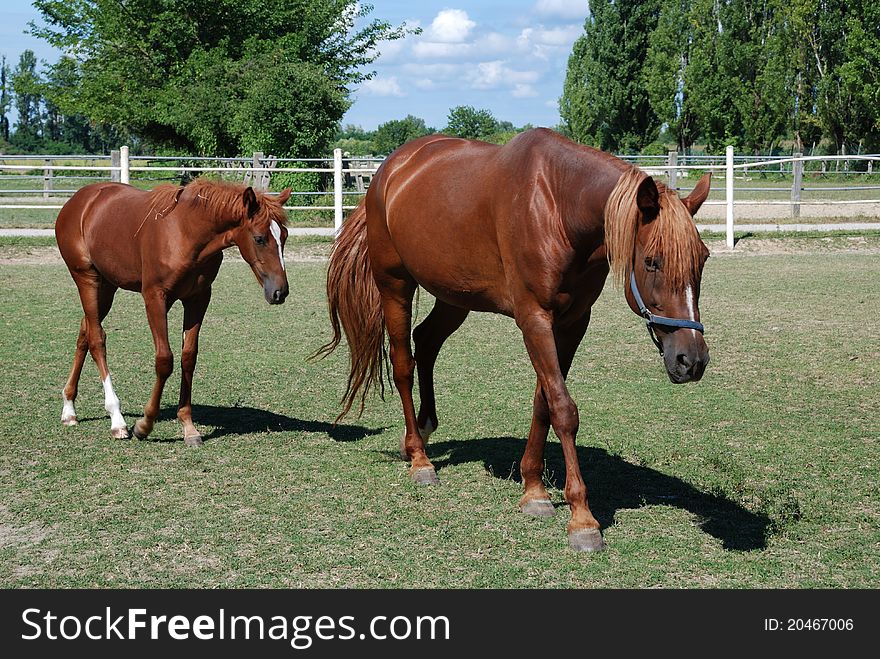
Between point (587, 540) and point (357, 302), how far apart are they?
2537 mm

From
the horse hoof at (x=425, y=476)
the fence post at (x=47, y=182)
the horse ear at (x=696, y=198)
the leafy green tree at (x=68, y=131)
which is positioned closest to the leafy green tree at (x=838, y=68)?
the fence post at (x=47, y=182)

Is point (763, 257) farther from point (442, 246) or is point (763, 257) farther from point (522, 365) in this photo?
point (442, 246)

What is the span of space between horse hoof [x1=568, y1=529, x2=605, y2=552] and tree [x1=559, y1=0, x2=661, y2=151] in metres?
45.9

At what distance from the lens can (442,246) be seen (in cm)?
504

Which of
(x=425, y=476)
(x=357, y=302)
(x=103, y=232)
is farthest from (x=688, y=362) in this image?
(x=103, y=232)

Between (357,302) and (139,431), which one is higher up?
(357,302)

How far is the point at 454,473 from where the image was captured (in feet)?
18.1

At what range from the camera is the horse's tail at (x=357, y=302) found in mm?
6023

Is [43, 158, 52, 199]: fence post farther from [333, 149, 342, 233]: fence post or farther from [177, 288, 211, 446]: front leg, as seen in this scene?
[177, 288, 211, 446]: front leg

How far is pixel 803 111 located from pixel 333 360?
3762 centimetres

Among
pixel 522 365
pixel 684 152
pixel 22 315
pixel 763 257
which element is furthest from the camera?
pixel 684 152

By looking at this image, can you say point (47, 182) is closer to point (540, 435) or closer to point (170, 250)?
point (170, 250)

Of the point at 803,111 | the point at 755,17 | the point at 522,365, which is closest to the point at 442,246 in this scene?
the point at 522,365

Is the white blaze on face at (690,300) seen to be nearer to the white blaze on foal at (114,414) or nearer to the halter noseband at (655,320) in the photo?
the halter noseband at (655,320)
